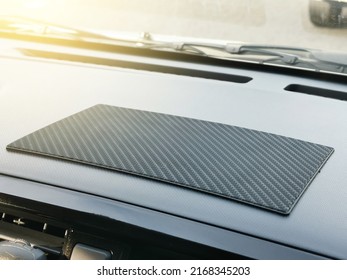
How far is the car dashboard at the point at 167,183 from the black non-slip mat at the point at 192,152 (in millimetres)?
40

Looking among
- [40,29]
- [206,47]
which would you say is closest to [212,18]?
[206,47]

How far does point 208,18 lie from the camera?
298 cm

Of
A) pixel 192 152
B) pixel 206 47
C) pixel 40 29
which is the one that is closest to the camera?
pixel 192 152

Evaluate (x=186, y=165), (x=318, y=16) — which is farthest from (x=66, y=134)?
(x=318, y=16)

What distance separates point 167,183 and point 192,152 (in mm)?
242

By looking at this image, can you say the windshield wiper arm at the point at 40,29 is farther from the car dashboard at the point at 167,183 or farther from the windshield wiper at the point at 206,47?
the car dashboard at the point at 167,183

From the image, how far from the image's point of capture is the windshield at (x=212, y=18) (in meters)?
2.73

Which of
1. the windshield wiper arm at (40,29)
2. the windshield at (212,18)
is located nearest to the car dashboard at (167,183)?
the windshield at (212,18)

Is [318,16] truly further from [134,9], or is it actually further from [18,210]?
[18,210]

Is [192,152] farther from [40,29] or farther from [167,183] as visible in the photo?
[40,29]

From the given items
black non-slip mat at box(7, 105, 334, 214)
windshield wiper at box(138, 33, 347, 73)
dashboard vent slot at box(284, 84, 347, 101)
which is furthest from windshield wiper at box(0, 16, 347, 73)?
black non-slip mat at box(7, 105, 334, 214)

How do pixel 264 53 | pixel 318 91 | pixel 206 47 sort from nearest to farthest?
1. pixel 318 91
2. pixel 264 53
3. pixel 206 47

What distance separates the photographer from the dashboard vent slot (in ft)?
Result: 8.55
